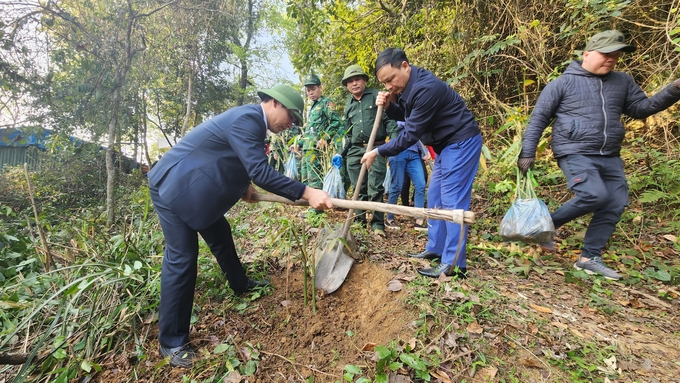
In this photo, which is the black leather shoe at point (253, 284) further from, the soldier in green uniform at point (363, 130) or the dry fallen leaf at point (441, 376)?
the dry fallen leaf at point (441, 376)

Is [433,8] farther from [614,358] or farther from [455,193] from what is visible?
[614,358]

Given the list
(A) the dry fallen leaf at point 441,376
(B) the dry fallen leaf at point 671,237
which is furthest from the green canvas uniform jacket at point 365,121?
(B) the dry fallen leaf at point 671,237

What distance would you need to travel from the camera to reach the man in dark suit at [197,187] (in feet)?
6.36

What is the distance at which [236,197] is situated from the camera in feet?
6.93

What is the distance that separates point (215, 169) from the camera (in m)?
1.99

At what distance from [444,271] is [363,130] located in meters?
1.95

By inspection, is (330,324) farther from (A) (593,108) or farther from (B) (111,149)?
(B) (111,149)

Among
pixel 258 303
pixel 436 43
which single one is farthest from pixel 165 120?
pixel 258 303

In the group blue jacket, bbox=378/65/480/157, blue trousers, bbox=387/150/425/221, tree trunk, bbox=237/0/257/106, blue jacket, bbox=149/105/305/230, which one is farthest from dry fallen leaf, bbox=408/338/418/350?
tree trunk, bbox=237/0/257/106

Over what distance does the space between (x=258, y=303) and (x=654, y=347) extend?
2658mm

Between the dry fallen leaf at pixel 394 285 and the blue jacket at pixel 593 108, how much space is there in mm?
1774

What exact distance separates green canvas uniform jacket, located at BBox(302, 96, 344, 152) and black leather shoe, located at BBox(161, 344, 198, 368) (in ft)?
9.72

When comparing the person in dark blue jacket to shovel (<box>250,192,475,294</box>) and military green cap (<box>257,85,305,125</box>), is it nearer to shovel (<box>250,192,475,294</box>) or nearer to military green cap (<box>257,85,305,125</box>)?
shovel (<box>250,192,475,294</box>)

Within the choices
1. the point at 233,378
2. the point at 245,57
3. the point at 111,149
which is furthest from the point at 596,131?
the point at 245,57
